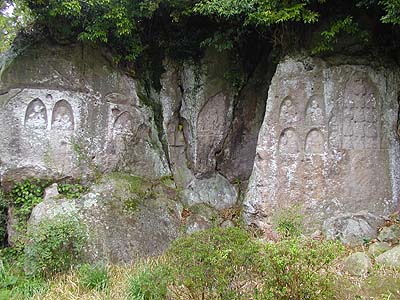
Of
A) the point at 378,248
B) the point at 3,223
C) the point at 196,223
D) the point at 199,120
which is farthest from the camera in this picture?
the point at 199,120

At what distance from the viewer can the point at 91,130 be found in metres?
7.29

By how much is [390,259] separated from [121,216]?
13.3 feet

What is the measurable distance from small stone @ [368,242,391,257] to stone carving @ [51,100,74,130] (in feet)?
17.5

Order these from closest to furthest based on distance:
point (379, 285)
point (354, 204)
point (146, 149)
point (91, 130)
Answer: point (379, 285) < point (354, 204) < point (91, 130) < point (146, 149)

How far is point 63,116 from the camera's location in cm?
715

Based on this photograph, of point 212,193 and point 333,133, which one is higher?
point 333,133

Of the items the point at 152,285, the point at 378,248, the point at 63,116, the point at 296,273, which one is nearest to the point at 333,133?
the point at 378,248

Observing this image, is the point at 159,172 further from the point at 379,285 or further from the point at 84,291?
the point at 379,285

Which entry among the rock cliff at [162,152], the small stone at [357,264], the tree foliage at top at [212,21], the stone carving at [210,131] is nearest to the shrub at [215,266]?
the small stone at [357,264]

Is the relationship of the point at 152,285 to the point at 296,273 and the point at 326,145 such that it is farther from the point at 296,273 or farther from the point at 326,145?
the point at 326,145

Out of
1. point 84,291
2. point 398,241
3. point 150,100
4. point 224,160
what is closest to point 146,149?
point 150,100

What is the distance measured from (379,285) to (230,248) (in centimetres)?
173

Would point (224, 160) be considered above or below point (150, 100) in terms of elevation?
below

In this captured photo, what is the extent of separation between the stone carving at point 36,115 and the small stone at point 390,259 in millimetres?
5734
